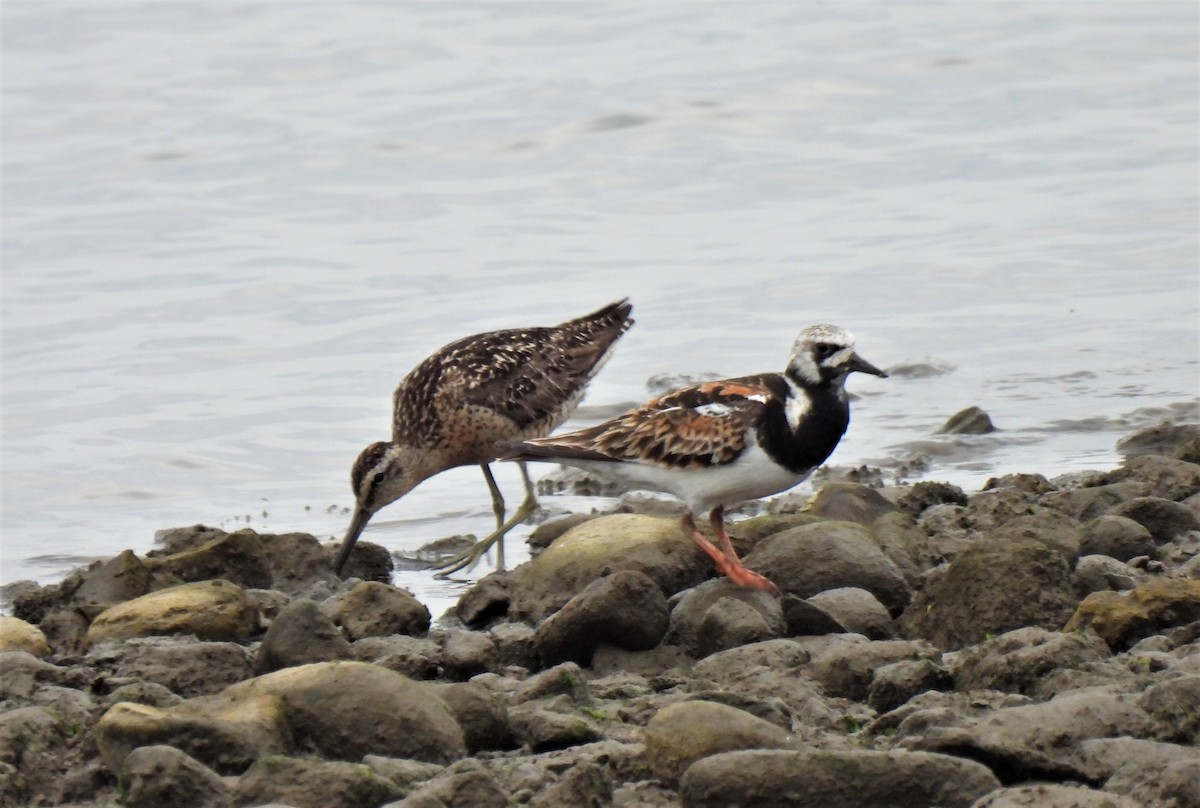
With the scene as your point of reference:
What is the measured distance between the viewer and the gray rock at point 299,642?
6.84m

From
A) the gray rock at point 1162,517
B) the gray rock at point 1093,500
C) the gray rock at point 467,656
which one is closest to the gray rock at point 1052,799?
the gray rock at point 467,656

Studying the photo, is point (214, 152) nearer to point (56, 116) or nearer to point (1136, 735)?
point (56, 116)

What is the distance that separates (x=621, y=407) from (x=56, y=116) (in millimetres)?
10477

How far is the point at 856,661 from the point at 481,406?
4.62 m

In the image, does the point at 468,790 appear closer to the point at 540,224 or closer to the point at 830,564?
the point at 830,564

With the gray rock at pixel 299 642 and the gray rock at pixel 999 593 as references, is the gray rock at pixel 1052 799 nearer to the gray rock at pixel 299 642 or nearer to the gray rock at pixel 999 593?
the gray rock at pixel 999 593

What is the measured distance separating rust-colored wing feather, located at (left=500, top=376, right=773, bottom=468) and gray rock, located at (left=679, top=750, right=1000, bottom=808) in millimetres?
3031

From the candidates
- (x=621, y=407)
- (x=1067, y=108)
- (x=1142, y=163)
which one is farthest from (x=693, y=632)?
(x=1067, y=108)

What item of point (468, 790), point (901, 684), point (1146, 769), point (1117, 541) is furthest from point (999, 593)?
point (468, 790)

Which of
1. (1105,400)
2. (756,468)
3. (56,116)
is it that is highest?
(56,116)

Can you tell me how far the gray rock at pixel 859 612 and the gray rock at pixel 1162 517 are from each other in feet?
5.76

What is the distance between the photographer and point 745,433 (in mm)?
8164

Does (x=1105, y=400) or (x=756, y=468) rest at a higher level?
(x=756, y=468)

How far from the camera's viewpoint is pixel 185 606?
7.72 metres
